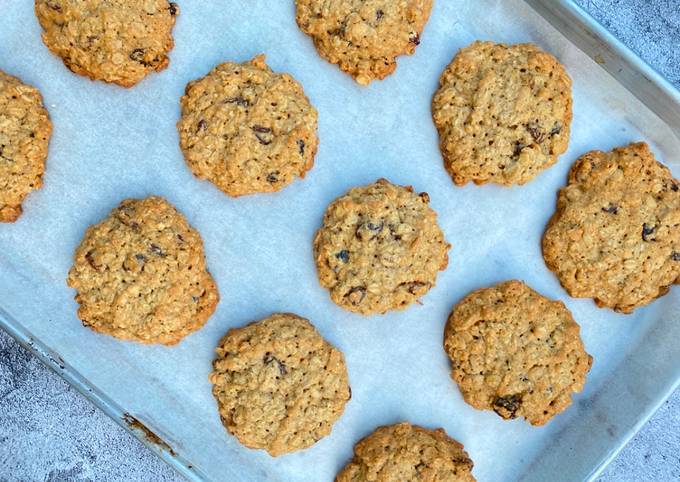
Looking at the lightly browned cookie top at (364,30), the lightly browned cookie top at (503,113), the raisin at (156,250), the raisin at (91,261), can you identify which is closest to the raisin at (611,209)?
the lightly browned cookie top at (503,113)

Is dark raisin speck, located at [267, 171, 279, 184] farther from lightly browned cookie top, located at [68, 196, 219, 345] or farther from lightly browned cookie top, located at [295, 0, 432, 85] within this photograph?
lightly browned cookie top, located at [295, 0, 432, 85]

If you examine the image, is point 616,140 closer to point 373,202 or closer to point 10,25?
point 373,202

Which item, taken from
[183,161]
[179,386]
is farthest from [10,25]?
[179,386]

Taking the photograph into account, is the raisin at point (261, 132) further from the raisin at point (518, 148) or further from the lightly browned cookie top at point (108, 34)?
the raisin at point (518, 148)

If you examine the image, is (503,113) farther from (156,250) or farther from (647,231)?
(156,250)

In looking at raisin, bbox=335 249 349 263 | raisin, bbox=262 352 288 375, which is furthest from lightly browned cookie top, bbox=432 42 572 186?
raisin, bbox=262 352 288 375
